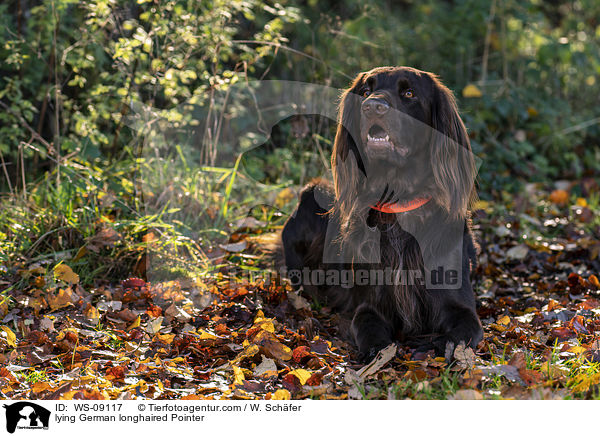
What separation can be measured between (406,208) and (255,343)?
3.21 ft

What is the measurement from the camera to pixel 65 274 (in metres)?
3.65

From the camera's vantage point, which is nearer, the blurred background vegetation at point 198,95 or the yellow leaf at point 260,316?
the yellow leaf at point 260,316

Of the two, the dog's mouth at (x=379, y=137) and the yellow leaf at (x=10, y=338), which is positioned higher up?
the dog's mouth at (x=379, y=137)

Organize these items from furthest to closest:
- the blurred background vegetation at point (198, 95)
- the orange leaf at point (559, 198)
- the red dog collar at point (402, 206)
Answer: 1. the orange leaf at point (559, 198)
2. the blurred background vegetation at point (198, 95)
3. the red dog collar at point (402, 206)

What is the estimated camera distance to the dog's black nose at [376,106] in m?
3.00

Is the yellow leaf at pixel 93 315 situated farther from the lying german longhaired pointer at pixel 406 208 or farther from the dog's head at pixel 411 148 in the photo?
the dog's head at pixel 411 148

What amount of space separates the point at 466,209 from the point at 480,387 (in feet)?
3.37

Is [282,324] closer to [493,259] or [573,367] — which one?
[573,367]

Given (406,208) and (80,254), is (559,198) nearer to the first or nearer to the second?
(406,208)

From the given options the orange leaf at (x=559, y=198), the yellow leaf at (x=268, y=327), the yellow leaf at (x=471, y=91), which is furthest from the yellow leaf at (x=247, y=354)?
the yellow leaf at (x=471, y=91)

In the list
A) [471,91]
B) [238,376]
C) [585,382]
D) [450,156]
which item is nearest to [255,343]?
[238,376]
